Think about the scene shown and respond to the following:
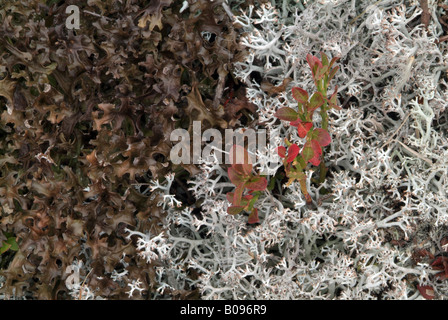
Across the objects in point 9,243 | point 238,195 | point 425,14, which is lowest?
point 9,243

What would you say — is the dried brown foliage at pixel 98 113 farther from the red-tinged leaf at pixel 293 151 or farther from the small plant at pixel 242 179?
the red-tinged leaf at pixel 293 151

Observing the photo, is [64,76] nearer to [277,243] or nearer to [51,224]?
[51,224]

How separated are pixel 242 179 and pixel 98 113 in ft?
1.88

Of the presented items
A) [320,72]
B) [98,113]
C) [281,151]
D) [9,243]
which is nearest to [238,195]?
[281,151]

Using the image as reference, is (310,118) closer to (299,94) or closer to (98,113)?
(299,94)

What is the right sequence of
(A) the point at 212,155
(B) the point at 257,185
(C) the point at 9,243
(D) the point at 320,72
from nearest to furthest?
1. (D) the point at 320,72
2. (B) the point at 257,185
3. (A) the point at 212,155
4. (C) the point at 9,243

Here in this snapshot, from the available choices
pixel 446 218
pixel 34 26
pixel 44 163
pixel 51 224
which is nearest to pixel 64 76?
pixel 34 26

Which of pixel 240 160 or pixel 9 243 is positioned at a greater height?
pixel 240 160

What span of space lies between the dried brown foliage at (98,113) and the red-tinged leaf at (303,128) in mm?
297

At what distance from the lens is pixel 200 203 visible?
168 cm

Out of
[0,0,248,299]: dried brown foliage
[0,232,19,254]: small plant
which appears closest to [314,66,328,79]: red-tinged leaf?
[0,0,248,299]: dried brown foliage

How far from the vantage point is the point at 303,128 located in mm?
1414

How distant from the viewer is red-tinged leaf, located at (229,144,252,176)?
149cm

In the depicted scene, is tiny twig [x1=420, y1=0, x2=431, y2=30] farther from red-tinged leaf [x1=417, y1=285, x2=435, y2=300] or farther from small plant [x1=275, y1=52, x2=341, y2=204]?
red-tinged leaf [x1=417, y1=285, x2=435, y2=300]
